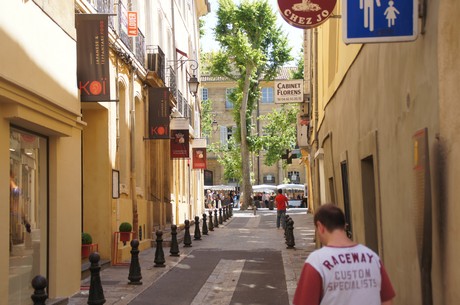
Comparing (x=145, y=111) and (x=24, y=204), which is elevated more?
(x=145, y=111)

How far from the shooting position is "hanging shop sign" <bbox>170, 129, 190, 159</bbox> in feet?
85.9

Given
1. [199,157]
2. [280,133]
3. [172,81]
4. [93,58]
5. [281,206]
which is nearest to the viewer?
[93,58]

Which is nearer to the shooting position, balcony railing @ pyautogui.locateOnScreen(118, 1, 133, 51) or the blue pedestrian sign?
the blue pedestrian sign

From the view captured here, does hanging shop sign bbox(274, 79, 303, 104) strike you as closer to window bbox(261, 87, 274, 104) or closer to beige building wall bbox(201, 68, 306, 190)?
beige building wall bbox(201, 68, 306, 190)

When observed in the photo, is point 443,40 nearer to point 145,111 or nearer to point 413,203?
point 413,203

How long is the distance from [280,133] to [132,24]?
139 feet

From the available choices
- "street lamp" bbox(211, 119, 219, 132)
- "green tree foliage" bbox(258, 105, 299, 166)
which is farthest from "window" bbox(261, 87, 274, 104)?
"green tree foliage" bbox(258, 105, 299, 166)

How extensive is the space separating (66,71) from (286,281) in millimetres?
5434

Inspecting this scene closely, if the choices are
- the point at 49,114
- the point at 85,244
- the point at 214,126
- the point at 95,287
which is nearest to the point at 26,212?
the point at 49,114

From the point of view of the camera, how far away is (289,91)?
24.9 m

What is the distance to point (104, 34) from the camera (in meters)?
12.7

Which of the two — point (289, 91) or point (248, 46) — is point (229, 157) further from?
point (289, 91)

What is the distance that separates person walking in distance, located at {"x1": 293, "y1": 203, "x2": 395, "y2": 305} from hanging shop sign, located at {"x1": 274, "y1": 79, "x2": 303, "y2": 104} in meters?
20.8

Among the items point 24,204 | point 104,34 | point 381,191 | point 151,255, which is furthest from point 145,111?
point 381,191
